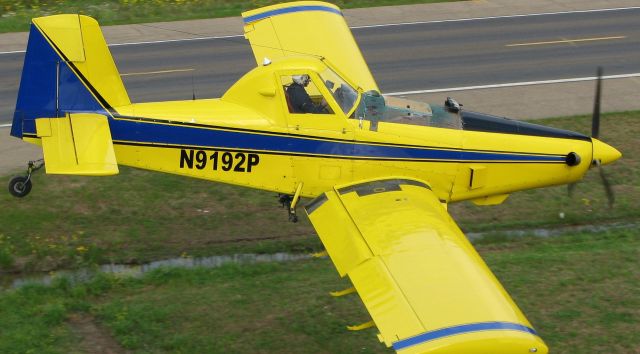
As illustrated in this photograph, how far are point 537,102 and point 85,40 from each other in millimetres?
9514

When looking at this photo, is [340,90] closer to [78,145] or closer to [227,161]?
[227,161]

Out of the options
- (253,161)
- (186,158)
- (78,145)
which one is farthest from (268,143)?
(78,145)

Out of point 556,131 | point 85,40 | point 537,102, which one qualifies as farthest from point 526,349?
point 537,102

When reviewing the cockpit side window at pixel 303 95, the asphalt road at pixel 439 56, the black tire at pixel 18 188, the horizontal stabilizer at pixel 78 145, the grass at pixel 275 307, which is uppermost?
the cockpit side window at pixel 303 95

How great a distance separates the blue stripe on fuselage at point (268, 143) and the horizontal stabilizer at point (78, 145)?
1.13 feet

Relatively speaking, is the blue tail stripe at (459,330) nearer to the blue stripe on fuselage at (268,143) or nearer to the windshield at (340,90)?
the blue stripe on fuselage at (268,143)

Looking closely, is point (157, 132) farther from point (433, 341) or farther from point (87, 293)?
point (433, 341)

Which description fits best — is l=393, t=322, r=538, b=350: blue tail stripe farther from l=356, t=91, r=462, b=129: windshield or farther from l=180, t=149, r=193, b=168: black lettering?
l=180, t=149, r=193, b=168: black lettering

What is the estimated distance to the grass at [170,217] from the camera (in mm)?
13656

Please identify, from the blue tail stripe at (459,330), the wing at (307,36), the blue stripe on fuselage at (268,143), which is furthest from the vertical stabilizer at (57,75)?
the blue tail stripe at (459,330)

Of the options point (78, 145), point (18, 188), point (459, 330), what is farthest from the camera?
point (18, 188)

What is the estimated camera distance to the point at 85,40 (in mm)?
12344

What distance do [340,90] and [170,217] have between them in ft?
12.0

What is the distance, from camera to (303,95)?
1229 centimetres
